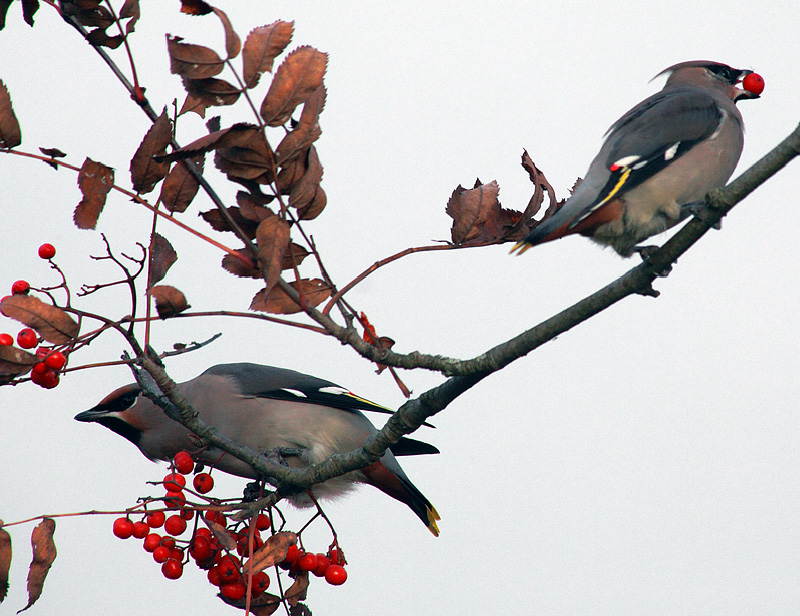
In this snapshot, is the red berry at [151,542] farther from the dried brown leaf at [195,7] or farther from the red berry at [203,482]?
the dried brown leaf at [195,7]

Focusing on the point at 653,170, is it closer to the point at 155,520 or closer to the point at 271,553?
the point at 271,553

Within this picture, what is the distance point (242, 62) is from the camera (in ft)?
5.51

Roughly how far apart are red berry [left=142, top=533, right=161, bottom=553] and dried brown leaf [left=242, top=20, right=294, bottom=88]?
1.31 m

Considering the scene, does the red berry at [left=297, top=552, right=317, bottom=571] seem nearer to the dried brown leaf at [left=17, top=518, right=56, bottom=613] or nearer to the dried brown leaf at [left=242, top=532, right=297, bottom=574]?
the dried brown leaf at [left=242, top=532, right=297, bottom=574]

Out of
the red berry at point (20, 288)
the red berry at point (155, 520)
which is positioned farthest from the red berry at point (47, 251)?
the red berry at point (155, 520)

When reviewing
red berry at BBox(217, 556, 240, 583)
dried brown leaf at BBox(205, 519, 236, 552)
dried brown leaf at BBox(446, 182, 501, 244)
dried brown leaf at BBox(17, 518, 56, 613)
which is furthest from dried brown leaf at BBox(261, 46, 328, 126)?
red berry at BBox(217, 556, 240, 583)

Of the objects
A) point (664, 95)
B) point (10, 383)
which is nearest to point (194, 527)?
point (10, 383)

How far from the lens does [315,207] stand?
71.6 inches

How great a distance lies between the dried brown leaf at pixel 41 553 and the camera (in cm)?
187

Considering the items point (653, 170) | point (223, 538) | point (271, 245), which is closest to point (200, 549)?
point (223, 538)

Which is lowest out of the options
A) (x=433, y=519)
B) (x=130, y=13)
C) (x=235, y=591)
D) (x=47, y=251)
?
(x=235, y=591)

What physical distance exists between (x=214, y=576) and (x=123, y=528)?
281 mm

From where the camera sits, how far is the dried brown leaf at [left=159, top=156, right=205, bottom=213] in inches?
71.7

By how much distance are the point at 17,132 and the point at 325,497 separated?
6.58ft
